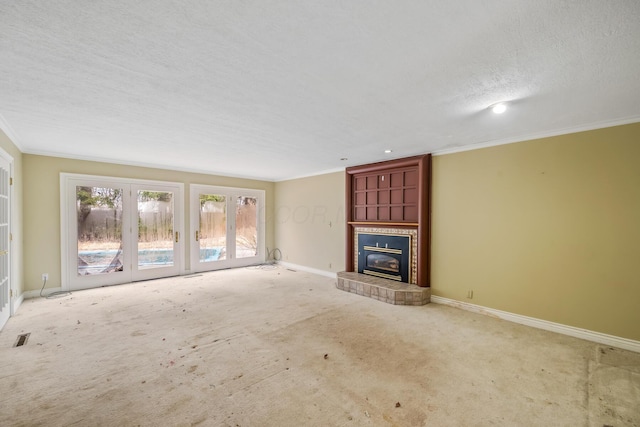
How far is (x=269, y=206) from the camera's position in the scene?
775cm

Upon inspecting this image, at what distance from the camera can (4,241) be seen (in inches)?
136

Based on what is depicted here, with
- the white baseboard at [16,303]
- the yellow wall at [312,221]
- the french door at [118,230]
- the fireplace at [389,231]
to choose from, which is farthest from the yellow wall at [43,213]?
the fireplace at [389,231]

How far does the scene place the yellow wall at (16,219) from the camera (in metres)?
3.74

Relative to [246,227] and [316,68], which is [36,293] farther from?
[316,68]

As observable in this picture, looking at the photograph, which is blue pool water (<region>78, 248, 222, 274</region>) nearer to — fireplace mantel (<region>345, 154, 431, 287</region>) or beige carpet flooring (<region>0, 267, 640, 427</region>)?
beige carpet flooring (<region>0, 267, 640, 427</region>)

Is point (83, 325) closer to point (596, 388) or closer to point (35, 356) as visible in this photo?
point (35, 356)

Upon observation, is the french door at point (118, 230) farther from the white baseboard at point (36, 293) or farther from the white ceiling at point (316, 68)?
the white ceiling at point (316, 68)

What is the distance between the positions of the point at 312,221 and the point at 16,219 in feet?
17.0

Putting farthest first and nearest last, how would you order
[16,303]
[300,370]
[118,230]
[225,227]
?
[225,227] < [118,230] < [16,303] < [300,370]

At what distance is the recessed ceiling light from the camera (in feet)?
8.27

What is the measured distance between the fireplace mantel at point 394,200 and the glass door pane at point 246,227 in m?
3.09

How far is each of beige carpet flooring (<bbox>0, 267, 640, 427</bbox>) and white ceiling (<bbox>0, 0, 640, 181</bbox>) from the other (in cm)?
248

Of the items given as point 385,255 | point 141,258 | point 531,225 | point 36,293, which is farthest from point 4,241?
point 531,225

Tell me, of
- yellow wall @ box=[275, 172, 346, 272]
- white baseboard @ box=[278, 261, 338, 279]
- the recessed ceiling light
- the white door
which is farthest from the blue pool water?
the recessed ceiling light
